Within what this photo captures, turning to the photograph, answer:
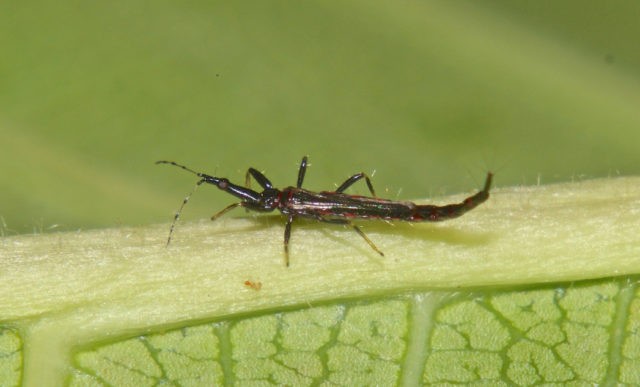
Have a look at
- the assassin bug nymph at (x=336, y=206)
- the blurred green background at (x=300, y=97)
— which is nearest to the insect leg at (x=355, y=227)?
the assassin bug nymph at (x=336, y=206)

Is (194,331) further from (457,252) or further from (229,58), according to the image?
(229,58)

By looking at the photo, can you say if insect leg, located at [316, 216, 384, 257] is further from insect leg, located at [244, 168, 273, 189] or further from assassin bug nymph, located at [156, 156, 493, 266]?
insect leg, located at [244, 168, 273, 189]

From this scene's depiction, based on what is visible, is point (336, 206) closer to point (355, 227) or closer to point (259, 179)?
point (355, 227)

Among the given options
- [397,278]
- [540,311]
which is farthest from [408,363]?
[540,311]

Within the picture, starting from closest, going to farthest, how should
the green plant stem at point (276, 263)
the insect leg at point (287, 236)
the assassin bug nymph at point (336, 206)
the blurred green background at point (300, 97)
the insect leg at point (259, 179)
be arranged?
1. the green plant stem at point (276, 263)
2. the insect leg at point (287, 236)
3. the assassin bug nymph at point (336, 206)
4. the insect leg at point (259, 179)
5. the blurred green background at point (300, 97)

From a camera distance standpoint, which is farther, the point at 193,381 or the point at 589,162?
the point at 589,162

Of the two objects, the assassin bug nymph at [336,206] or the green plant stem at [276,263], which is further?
the assassin bug nymph at [336,206]

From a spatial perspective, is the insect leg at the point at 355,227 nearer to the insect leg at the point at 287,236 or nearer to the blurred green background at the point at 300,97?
the insect leg at the point at 287,236
